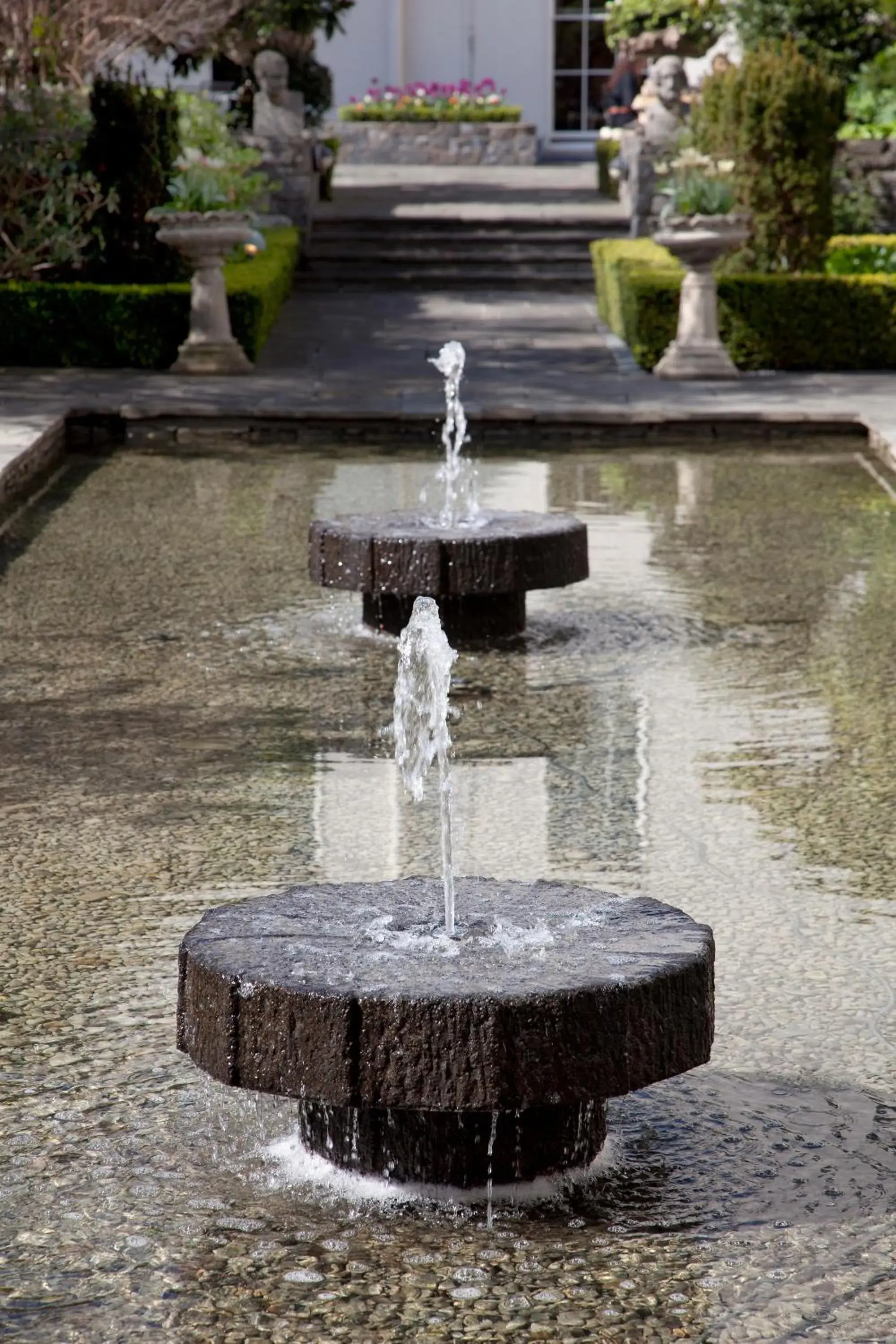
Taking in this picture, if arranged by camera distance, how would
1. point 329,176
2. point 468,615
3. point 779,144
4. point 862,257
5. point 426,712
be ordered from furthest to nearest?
point 329,176 < point 862,257 < point 779,144 < point 468,615 < point 426,712

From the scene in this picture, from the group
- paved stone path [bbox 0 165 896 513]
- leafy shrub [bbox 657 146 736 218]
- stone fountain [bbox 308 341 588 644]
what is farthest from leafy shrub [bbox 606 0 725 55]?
stone fountain [bbox 308 341 588 644]

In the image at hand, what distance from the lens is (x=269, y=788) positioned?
651 centimetres

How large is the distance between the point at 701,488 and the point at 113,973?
7999 mm

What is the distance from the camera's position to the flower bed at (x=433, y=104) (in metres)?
33.3

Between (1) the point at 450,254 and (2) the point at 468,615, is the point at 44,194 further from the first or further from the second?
(2) the point at 468,615

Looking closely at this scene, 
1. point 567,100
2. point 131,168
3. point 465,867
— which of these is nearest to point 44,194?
point 131,168

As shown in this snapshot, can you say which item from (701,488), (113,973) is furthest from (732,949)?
(701,488)

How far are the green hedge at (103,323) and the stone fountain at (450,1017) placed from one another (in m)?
13.8

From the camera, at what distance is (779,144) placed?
17.5 metres

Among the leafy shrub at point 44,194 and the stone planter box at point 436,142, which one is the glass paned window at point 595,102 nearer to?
the stone planter box at point 436,142

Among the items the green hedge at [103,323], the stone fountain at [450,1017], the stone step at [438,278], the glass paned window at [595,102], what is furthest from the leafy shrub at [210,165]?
the stone fountain at [450,1017]

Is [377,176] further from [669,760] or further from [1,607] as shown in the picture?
[669,760]

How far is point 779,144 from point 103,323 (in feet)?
18.7

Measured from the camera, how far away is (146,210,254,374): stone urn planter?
16.7 meters
